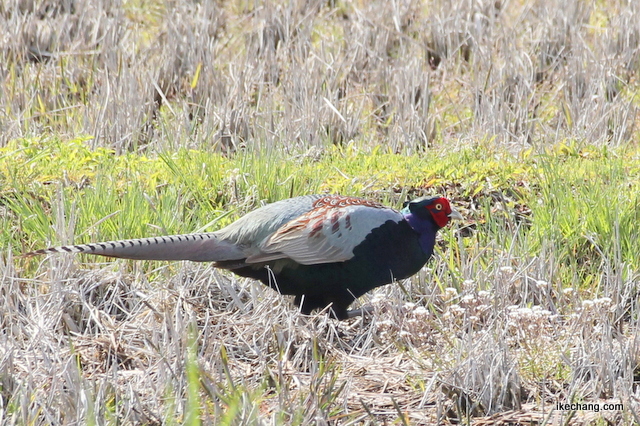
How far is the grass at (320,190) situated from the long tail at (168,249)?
0.26 m

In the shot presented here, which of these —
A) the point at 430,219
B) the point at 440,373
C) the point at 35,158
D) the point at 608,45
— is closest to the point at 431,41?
the point at 608,45

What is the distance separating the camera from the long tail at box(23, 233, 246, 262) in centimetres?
370

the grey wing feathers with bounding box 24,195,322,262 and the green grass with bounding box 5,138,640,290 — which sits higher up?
the grey wing feathers with bounding box 24,195,322,262

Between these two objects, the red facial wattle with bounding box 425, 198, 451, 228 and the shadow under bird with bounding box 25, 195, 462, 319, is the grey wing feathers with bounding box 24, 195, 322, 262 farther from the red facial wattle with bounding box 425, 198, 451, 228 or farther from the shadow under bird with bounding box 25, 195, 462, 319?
the red facial wattle with bounding box 425, 198, 451, 228

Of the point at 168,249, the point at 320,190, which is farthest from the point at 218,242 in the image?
the point at 320,190

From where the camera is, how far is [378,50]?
7.88 meters

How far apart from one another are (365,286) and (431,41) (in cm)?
479

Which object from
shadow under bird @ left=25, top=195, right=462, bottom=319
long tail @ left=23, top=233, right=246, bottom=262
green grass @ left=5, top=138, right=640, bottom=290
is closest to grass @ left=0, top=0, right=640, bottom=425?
green grass @ left=5, top=138, right=640, bottom=290

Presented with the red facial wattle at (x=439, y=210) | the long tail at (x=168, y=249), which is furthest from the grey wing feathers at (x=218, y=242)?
the red facial wattle at (x=439, y=210)

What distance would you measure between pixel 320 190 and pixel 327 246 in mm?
1369

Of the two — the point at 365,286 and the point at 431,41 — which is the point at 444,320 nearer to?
the point at 365,286

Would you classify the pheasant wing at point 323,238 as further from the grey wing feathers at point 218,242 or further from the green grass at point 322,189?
the green grass at point 322,189

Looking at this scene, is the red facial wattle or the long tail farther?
the red facial wattle

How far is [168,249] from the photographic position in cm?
384
